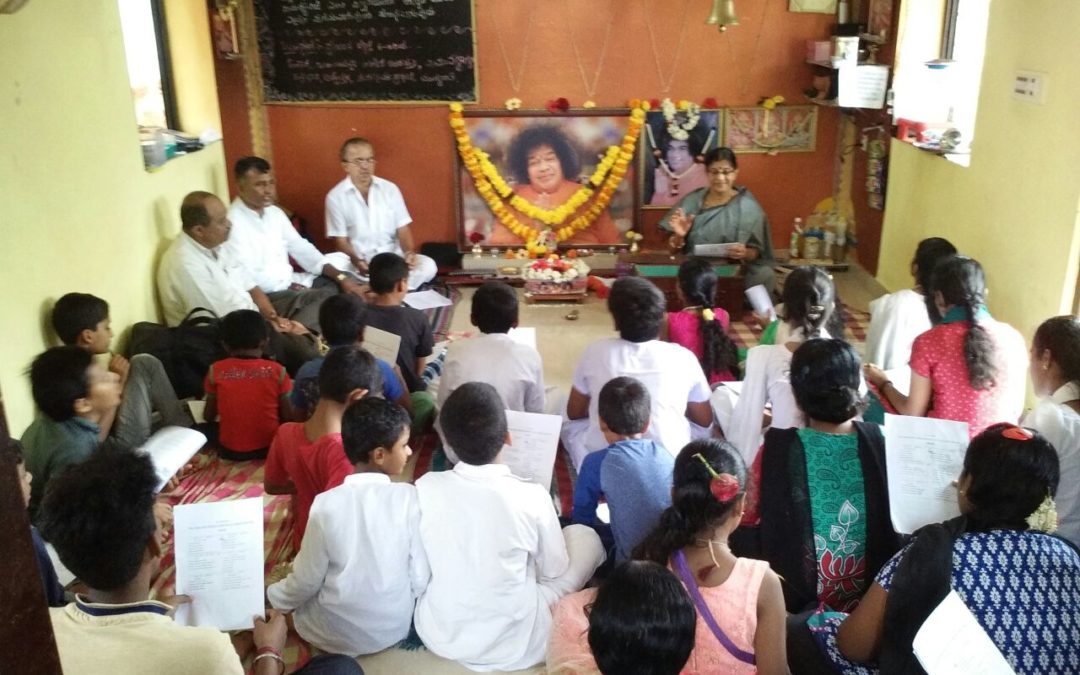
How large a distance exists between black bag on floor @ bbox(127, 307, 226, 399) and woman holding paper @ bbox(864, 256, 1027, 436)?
3255mm

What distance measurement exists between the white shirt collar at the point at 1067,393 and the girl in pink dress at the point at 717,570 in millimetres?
1259

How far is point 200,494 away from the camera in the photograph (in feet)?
12.4

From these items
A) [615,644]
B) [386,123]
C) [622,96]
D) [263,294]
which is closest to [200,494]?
[263,294]

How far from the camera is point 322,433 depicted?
300 cm

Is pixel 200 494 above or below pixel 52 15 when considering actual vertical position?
below

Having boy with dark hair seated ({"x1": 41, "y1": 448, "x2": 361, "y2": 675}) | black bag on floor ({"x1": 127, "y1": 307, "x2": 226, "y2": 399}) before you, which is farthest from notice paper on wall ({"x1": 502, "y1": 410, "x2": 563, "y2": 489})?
black bag on floor ({"x1": 127, "y1": 307, "x2": 226, "y2": 399})

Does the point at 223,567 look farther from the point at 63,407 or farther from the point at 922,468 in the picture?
the point at 922,468

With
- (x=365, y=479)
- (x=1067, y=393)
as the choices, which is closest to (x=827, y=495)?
(x=1067, y=393)

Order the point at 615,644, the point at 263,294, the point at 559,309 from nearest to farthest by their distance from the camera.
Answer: the point at 615,644 < the point at 263,294 < the point at 559,309

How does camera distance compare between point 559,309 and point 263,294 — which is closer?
point 263,294

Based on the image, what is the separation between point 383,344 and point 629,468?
1638mm

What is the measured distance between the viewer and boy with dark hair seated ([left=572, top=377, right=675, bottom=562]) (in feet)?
8.59

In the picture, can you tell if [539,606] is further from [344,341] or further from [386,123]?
[386,123]

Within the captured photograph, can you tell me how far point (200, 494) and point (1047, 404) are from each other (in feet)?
10.8
